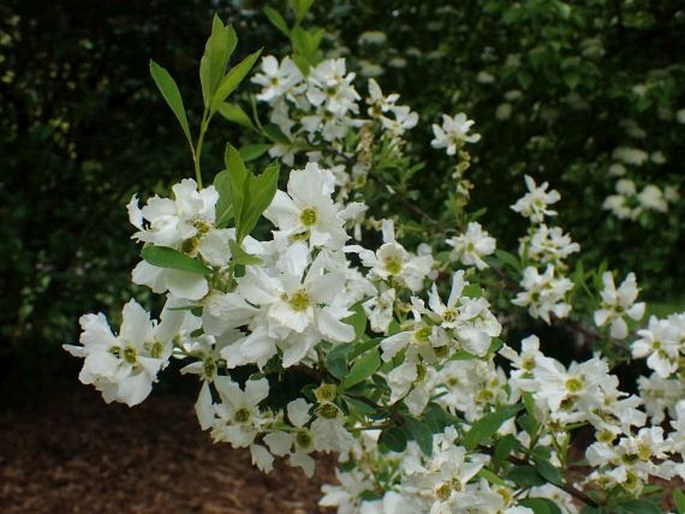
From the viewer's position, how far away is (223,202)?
0.87 metres

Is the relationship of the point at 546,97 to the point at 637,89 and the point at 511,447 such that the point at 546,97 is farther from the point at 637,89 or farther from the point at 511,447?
the point at 511,447

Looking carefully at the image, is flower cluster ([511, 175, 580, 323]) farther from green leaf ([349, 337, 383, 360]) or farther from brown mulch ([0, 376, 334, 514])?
brown mulch ([0, 376, 334, 514])

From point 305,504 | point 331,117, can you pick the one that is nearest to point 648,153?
point 305,504

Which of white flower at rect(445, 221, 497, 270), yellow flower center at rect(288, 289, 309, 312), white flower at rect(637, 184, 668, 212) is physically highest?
yellow flower center at rect(288, 289, 309, 312)

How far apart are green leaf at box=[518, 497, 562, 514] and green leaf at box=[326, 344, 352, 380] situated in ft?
1.28

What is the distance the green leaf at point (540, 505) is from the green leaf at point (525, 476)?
21 millimetres

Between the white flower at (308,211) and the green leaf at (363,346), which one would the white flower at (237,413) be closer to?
the green leaf at (363,346)

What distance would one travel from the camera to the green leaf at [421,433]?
1.01 metres

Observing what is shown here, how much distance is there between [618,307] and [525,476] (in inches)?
22.5

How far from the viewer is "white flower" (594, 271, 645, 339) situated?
1610 millimetres

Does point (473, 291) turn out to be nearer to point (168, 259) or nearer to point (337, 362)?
point (337, 362)

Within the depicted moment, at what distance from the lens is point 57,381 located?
14.8ft

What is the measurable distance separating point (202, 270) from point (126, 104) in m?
3.40

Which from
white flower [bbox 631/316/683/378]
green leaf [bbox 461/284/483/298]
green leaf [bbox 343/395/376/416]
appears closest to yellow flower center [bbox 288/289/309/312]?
green leaf [bbox 343/395/376/416]
